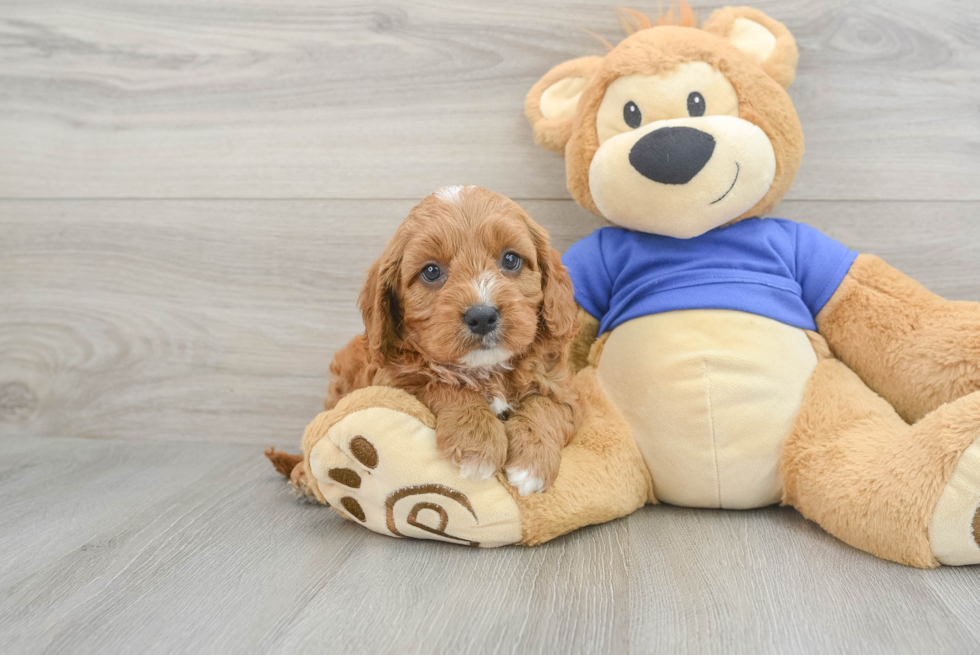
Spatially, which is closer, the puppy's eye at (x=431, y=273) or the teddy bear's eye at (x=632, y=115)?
the puppy's eye at (x=431, y=273)

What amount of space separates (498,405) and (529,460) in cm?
13

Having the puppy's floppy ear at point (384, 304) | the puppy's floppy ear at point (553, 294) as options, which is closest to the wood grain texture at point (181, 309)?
the puppy's floppy ear at point (553, 294)

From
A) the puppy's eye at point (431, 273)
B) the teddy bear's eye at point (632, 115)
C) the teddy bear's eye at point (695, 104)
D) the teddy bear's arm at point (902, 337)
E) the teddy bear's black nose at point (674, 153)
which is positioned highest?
the teddy bear's eye at point (695, 104)

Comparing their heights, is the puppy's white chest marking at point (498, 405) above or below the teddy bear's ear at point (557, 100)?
below

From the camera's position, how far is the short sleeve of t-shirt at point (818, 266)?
1.39 meters

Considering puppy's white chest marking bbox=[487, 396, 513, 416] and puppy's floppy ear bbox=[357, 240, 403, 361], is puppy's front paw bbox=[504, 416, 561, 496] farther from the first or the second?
puppy's floppy ear bbox=[357, 240, 403, 361]

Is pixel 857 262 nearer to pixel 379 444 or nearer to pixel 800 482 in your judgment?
pixel 800 482

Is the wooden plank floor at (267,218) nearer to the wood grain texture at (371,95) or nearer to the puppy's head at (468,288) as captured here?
the wood grain texture at (371,95)

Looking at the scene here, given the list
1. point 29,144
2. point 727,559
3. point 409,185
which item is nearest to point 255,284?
point 409,185

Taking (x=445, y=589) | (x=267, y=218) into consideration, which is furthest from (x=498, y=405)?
(x=267, y=218)

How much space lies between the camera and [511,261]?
1192 millimetres

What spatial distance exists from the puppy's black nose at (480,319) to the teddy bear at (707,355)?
207mm

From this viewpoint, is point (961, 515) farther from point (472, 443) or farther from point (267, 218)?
point (267, 218)

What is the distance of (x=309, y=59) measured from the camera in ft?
5.77
